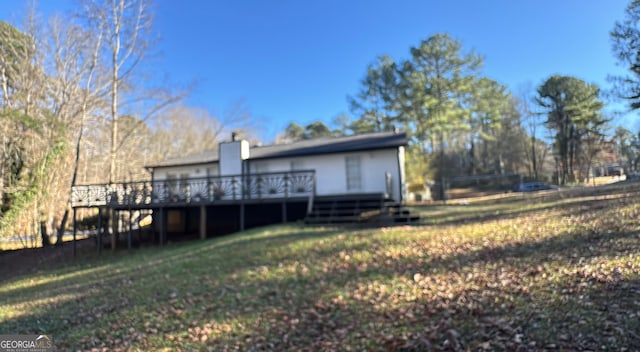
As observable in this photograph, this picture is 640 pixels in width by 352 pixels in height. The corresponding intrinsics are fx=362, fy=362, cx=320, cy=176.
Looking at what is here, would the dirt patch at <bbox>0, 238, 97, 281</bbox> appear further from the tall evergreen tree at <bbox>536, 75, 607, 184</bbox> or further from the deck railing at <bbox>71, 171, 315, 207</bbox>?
the tall evergreen tree at <bbox>536, 75, 607, 184</bbox>

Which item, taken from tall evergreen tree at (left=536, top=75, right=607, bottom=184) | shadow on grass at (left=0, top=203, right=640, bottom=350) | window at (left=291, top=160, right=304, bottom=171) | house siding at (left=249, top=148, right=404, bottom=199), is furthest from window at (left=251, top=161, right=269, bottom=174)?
tall evergreen tree at (left=536, top=75, right=607, bottom=184)

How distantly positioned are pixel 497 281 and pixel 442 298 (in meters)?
1.01

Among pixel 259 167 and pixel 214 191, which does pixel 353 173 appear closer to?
pixel 259 167

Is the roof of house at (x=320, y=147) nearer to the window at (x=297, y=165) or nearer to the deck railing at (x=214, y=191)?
the window at (x=297, y=165)

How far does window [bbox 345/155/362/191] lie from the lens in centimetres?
1552

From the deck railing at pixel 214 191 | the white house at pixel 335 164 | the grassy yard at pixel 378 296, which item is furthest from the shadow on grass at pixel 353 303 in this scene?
the white house at pixel 335 164

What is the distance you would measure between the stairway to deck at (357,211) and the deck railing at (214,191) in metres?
0.96

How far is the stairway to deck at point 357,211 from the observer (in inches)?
470

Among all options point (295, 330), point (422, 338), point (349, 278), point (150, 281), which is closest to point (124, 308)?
point (150, 281)

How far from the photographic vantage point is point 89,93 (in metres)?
20.8

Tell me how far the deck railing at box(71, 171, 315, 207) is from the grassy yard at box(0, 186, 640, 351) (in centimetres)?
563

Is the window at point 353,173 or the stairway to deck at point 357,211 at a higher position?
the window at point 353,173

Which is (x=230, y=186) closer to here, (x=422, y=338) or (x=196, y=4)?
(x=196, y=4)

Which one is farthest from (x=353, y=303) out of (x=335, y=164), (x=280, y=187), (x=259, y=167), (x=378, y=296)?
(x=259, y=167)
